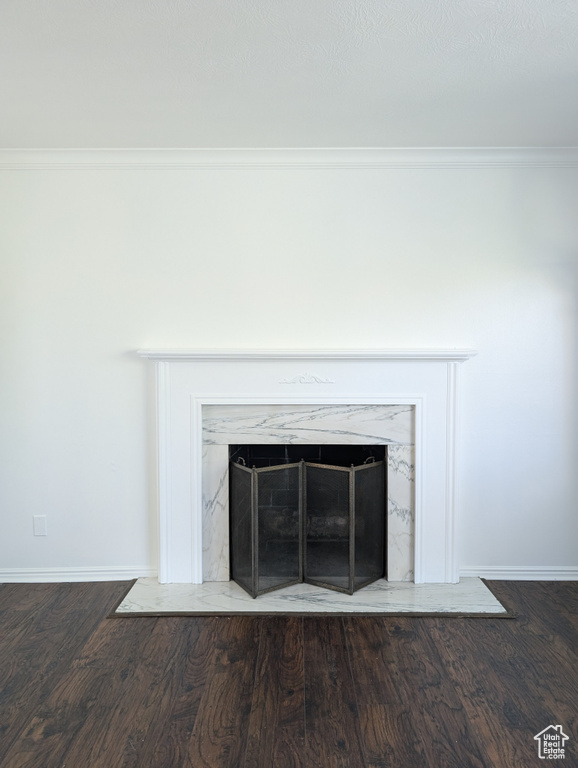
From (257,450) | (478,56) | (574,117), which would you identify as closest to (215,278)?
(257,450)

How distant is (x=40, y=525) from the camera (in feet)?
11.2

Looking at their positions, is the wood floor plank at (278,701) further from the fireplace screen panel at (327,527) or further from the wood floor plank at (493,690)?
the wood floor plank at (493,690)

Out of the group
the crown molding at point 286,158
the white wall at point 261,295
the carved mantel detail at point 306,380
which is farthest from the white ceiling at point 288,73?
the carved mantel detail at point 306,380

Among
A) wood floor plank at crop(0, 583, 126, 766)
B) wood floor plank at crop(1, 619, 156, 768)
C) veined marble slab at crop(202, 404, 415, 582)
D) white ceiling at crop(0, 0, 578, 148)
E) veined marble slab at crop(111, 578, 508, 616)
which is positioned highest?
white ceiling at crop(0, 0, 578, 148)

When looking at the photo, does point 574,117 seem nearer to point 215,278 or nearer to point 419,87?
point 419,87

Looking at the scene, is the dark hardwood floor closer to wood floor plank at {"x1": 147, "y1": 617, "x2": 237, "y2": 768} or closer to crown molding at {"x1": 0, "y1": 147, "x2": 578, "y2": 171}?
wood floor plank at {"x1": 147, "y1": 617, "x2": 237, "y2": 768}

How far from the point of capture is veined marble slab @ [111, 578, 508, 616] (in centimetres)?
302

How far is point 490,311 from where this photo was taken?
338cm

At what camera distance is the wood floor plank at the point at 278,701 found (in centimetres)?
196

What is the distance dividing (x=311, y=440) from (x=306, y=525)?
0.47 metres

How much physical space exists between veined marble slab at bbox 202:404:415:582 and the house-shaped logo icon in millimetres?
1336

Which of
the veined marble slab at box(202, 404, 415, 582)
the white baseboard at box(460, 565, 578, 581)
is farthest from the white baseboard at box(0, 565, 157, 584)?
the white baseboard at box(460, 565, 578, 581)

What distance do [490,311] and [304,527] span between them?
1.60 metres

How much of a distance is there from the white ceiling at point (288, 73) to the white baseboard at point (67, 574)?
235cm
